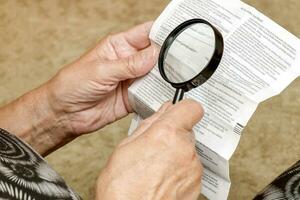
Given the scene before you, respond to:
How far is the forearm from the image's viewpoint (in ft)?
3.72

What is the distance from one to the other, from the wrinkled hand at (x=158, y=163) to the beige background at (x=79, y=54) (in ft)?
2.27

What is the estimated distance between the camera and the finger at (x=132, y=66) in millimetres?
1018

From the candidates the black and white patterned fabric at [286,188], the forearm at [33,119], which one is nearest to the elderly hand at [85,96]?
the forearm at [33,119]

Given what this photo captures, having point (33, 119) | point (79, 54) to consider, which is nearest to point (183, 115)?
point (33, 119)

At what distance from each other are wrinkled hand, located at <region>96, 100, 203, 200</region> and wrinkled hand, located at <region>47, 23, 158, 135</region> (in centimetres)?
17

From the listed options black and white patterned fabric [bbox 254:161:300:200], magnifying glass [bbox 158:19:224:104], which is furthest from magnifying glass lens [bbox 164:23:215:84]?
black and white patterned fabric [bbox 254:161:300:200]

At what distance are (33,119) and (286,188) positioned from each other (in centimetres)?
54

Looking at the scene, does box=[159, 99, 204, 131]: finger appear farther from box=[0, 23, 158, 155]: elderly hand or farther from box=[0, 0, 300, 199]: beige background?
box=[0, 0, 300, 199]: beige background

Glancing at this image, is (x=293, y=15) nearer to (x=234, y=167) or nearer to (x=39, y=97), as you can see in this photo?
(x=234, y=167)

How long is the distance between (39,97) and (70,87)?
3.7 inches

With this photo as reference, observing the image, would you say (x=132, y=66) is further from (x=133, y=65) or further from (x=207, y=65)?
(x=207, y=65)

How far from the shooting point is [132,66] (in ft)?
3.34

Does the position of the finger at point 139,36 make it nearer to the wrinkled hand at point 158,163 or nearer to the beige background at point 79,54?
the wrinkled hand at point 158,163

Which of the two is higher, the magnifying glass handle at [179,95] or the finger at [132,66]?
the finger at [132,66]
